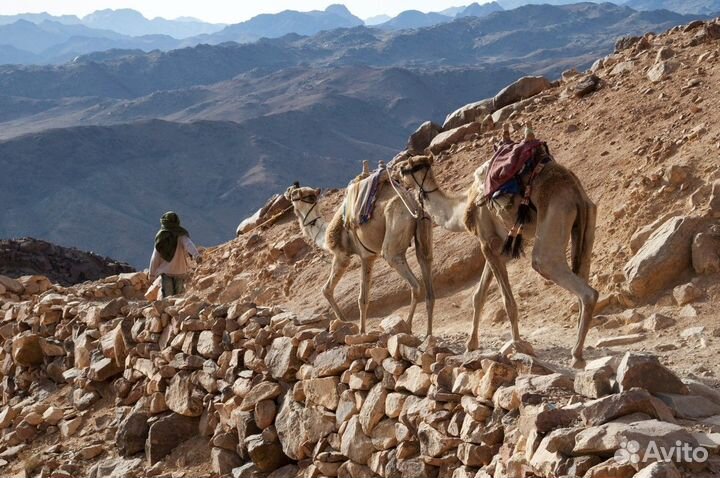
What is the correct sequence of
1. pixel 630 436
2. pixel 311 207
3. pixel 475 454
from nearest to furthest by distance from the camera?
pixel 630 436, pixel 475 454, pixel 311 207

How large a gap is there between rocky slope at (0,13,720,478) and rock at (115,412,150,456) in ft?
0.08

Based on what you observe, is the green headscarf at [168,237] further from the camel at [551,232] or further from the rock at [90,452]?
the camel at [551,232]

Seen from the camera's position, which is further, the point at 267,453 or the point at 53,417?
the point at 53,417

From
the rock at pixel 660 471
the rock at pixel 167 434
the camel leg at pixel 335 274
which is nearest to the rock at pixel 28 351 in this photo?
the rock at pixel 167 434

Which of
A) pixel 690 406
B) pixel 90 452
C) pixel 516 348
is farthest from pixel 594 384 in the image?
pixel 90 452

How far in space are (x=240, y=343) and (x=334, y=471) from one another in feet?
7.35

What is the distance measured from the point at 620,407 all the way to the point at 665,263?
5.44 metres

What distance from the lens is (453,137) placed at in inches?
671

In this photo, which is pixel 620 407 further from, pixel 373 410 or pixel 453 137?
pixel 453 137

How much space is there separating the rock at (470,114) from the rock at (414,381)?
37.3 feet

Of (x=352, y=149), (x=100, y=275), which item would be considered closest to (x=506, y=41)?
(x=352, y=149)

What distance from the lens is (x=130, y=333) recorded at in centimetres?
1141

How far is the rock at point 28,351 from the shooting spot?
513 inches

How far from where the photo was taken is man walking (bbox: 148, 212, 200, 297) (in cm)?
1271
